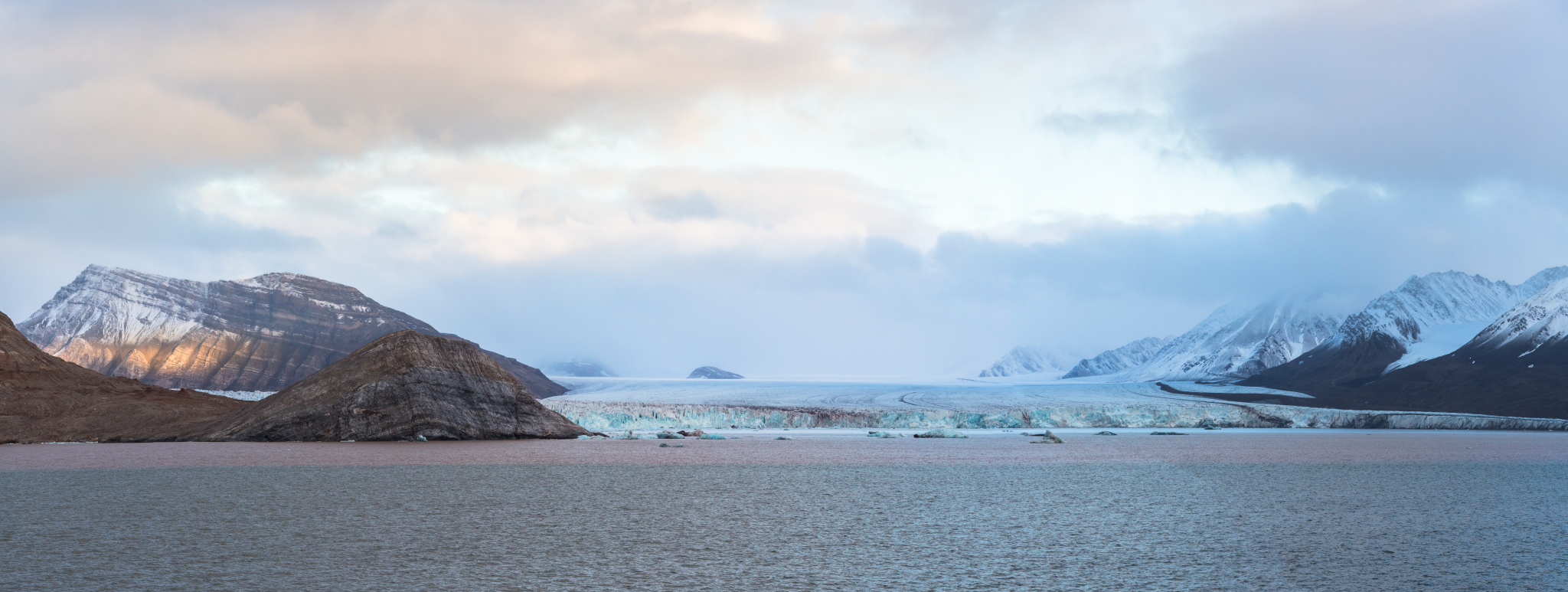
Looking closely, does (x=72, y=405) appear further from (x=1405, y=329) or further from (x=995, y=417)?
(x=1405, y=329)

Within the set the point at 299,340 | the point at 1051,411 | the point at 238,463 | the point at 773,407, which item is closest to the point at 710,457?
the point at 238,463

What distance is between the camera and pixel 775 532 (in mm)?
13797

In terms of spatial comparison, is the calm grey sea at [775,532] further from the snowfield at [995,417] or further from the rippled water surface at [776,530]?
the snowfield at [995,417]

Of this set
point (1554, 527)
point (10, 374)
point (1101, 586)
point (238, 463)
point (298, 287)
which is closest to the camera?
point (1101, 586)

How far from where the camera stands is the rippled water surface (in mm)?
10320

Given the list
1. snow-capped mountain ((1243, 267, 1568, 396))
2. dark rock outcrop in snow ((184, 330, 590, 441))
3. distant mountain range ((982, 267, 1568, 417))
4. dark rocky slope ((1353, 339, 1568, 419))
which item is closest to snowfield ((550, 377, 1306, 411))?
dark rock outcrop in snow ((184, 330, 590, 441))

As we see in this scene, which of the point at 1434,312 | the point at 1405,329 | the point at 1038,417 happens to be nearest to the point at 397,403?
the point at 1038,417

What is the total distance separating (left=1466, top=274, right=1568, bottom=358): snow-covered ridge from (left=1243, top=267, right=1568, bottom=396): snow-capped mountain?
15.3m

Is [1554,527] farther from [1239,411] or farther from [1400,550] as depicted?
[1239,411]

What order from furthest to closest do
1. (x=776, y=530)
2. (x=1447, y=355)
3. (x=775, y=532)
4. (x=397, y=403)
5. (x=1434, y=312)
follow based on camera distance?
1. (x=1434, y=312)
2. (x=1447, y=355)
3. (x=397, y=403)
4. (x=776, y=530)
5. (x=775, y=532)

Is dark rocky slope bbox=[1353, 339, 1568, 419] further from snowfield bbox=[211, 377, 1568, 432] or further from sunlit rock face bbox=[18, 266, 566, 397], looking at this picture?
sunlit rock face bbox=[18, 266, 566, 397]

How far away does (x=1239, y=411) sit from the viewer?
213 ft

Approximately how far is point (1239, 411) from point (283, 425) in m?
57.8

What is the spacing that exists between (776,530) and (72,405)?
44112mm
